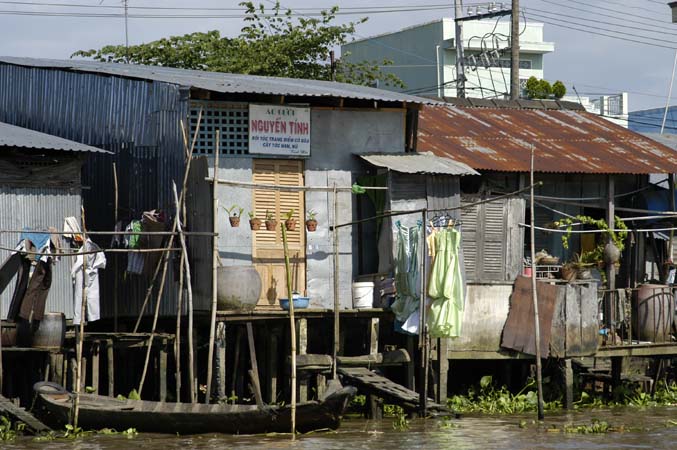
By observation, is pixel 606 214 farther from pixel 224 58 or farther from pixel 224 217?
pixel 224 58

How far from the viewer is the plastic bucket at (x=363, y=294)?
19125mm

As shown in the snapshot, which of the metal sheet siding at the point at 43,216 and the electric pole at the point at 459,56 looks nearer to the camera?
the metal sheet siding at the point at 43,216

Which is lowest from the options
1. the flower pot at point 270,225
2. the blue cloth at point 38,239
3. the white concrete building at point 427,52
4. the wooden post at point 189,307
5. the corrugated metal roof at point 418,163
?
the wooden post at point 189,307

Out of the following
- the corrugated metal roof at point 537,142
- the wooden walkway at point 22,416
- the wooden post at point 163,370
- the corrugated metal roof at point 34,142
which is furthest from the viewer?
the corrugated metal roof at point 537,142

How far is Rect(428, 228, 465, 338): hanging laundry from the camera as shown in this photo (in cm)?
1820

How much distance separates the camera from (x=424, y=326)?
17844 mm

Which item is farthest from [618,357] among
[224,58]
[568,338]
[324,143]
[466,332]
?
[224,58]

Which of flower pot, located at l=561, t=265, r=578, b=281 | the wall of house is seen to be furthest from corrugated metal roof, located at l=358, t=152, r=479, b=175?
flower pot, located at l=561, t=265, r=578, b=281

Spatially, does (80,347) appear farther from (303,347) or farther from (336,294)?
(336,294)

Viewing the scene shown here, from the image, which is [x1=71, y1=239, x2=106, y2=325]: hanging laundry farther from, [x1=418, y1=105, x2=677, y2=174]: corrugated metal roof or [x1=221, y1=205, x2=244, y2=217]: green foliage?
[x1=418, y1=105, x2=677, y2=174]: corrugated metal roof

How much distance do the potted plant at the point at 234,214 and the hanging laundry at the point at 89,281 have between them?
1812mm

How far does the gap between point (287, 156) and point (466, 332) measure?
12.0 feet

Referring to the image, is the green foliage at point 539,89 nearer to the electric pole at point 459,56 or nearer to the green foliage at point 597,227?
the electric pole at point 459,56

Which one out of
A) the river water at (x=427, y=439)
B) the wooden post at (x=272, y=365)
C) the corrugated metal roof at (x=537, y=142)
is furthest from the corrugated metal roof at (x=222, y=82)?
the river water at (x=427, y=439)
